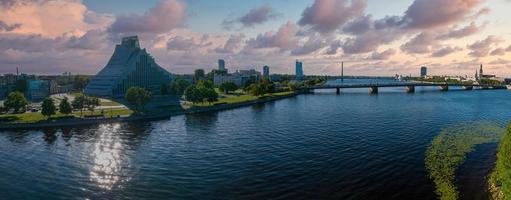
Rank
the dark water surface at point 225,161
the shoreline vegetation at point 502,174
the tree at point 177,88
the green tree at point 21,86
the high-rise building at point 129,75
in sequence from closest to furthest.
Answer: the shoreline vegetation at point 502,174, the dark water surface at point 225,161, the high-rise building at point 129,75, the tree at point 177,88, the green tree at point 21,86

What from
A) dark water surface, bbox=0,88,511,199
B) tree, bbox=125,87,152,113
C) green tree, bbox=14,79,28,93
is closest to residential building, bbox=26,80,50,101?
green tree, bbox=14,79,28,93

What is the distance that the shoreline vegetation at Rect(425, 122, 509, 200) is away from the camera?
42375mm

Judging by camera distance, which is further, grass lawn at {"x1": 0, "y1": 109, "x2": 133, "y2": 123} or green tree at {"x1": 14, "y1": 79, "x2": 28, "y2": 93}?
green tree at {"x1": 14, "y1": 79, "x2": 28, "y2": 93}

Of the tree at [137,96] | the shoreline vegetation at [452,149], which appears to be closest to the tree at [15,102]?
the tree at [137,96]

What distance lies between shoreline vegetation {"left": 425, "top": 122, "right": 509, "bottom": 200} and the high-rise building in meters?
136

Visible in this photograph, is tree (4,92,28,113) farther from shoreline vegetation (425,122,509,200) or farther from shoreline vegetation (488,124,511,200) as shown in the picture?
shoreline vegetation (488,124,511,200)

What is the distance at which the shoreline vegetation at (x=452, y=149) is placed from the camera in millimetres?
42375

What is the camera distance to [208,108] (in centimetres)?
12431

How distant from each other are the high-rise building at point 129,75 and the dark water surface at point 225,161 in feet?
271

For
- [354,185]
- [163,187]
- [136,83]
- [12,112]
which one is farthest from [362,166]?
[136,83]

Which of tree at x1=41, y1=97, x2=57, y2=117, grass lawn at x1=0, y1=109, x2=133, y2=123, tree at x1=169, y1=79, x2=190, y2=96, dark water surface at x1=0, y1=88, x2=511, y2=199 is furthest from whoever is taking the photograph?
tree at x1=169, y1=79, x2=190, y2=96

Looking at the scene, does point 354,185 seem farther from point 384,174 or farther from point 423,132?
point 423,132

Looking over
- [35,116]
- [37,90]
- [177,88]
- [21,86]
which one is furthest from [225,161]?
[21,86]

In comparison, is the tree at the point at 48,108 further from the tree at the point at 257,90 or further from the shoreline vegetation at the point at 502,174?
the shoreline vegetation at the point at 502,174
